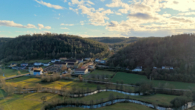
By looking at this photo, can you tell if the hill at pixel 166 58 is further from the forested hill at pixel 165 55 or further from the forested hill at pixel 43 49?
the forested hill at pixel 43 49

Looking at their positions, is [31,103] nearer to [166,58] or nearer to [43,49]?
[166,58]

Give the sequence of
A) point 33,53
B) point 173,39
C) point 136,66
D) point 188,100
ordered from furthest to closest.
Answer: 1. point 33,53
2. point 173,39
3. point 136,66
4. point 188,100

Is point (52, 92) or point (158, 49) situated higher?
point (158, 49)

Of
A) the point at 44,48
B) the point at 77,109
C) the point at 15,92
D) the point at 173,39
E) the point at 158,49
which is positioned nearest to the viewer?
the point at 77,109

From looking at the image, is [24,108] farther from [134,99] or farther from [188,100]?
[188,100]

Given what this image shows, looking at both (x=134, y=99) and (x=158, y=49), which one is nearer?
(x=134, y=99)

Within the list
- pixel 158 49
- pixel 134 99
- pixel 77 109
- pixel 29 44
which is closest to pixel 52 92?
pixel 77 109

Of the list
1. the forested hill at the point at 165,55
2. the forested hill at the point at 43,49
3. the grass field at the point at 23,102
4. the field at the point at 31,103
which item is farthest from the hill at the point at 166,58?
the forested hill at the point at 43,49

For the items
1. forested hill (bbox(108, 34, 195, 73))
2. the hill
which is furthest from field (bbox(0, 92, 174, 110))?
forested hill (bbox(108, 34, 195, 73))

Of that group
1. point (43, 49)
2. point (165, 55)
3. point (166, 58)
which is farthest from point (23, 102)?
point (43, 49)
